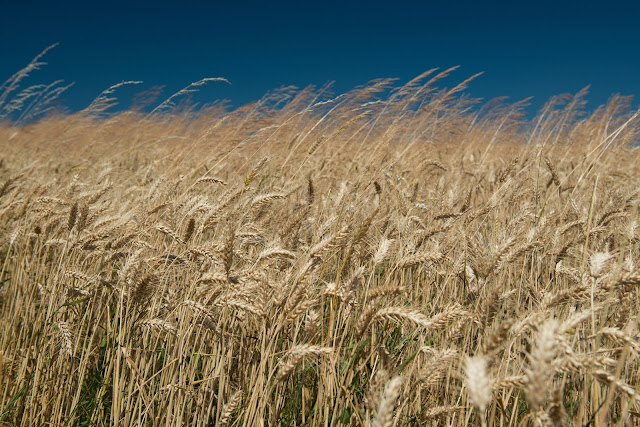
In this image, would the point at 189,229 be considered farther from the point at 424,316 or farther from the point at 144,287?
the point at 424,316

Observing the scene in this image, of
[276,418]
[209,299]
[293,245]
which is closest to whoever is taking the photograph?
[276,418]

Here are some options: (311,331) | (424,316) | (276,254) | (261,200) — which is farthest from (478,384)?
(261,200)

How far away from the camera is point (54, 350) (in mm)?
1354

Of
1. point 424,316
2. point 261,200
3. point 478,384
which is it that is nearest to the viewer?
point 478,384

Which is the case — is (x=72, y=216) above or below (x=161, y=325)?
above

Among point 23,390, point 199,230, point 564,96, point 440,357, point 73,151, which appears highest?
point 564,96

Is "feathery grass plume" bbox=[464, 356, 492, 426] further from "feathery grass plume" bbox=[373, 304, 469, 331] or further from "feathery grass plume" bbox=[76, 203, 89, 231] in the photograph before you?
"feathery grass plume" bbox=[76, 203, 89, 231]

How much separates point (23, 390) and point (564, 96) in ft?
18.8

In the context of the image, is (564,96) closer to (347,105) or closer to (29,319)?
(347,105)

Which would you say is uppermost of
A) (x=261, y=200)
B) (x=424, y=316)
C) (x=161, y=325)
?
(x=261, y=200)

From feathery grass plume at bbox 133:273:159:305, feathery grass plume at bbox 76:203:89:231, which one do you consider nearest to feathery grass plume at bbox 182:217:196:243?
feathery grass plume at bbox 133:273:159:305

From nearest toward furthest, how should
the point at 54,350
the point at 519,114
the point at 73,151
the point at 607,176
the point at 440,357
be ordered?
the point at 440,357
the point at 54,350
the point at 607,176
the point at 519,114
the point at 73,151

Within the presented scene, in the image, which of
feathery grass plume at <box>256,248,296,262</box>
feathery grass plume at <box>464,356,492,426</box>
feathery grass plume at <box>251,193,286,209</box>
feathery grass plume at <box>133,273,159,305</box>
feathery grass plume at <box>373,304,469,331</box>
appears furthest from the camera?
feathery grass plume at <box>251,193,286,209</box>

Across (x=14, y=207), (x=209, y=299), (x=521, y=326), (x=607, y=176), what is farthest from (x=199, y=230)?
(x=607, y=176)
